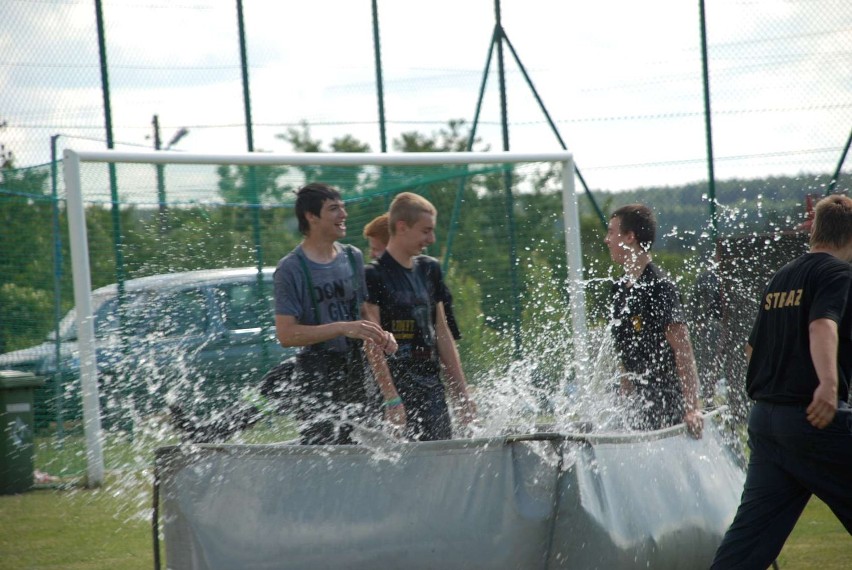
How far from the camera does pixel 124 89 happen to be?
33.1 feet

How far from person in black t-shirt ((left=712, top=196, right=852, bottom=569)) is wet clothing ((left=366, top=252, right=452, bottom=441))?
1488 millimetres

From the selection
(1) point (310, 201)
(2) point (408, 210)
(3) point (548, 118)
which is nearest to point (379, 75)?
(3) point (548, 118)

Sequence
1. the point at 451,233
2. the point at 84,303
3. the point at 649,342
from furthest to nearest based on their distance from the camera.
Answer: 1. the point at 451,233
2. the point at 84,303
3. the point at 649,342

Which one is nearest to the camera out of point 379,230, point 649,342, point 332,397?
point 332,397

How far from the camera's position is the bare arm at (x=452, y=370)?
5.31 meters

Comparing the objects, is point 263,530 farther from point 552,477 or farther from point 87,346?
point 87,346

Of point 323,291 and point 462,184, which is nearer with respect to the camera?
point 323,291

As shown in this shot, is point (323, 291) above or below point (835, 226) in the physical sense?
below

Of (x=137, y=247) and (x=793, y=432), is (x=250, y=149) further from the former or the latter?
(x=793, y=432)

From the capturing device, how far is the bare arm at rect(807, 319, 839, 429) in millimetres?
3838

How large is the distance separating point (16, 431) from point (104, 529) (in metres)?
1.88

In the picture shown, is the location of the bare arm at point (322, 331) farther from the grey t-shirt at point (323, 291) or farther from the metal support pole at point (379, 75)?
the metal support pole at point (379, 75)

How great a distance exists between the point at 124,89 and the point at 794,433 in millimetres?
7773

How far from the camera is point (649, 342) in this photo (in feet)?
16.3
